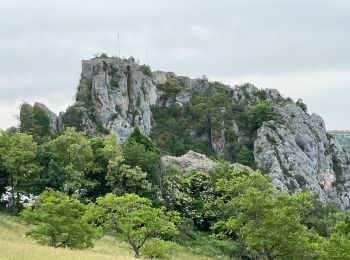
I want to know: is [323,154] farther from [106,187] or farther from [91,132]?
[106,187]

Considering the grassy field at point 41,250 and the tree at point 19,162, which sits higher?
the tree at point 19,162

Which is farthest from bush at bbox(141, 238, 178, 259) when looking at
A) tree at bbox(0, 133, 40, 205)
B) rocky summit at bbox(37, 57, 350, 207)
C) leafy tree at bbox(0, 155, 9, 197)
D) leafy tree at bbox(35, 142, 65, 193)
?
rocky summit at bbox(37, 57, 350, 207)

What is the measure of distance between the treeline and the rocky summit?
3852 cm

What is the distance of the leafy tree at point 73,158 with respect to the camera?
60031 mm

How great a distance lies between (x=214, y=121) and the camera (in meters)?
139

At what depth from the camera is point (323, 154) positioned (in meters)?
141

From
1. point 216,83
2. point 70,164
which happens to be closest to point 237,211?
point 70,164

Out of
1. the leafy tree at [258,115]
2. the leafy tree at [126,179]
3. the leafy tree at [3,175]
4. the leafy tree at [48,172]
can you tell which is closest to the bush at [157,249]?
the leafy tree at [48,172]

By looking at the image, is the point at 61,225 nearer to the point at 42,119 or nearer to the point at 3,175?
the point at 3,175

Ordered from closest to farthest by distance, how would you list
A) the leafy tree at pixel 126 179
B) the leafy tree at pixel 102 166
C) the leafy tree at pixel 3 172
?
the leafy tree at pixel 3 172, the leafy tree at pixel 126 179, the leafy tree at pixel 102 166

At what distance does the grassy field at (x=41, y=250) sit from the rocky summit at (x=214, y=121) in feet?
214

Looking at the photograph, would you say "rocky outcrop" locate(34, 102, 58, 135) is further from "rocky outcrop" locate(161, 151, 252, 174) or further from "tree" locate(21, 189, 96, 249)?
"tree" locate(21, 189, 96, 249)

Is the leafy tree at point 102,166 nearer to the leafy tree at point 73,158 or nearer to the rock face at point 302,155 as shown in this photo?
the leafy tree at point 73,158

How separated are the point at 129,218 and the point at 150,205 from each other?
9.27m
